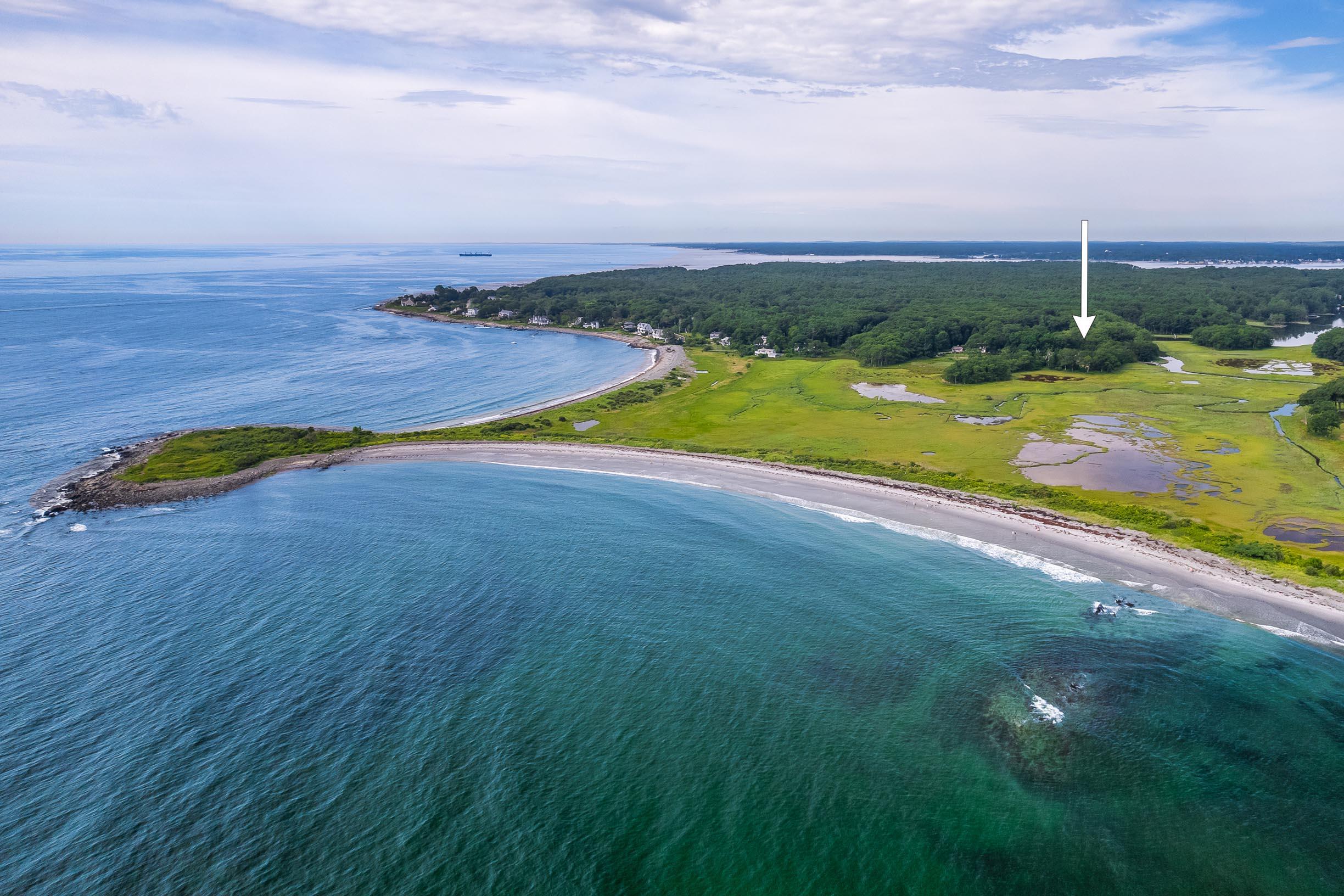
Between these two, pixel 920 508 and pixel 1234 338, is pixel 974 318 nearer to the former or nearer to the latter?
pixel 1234 338

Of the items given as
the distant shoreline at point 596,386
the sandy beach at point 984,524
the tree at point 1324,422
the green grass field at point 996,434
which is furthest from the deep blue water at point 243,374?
the tree at point 1324,422

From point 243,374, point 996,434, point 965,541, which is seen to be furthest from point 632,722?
point 243,374

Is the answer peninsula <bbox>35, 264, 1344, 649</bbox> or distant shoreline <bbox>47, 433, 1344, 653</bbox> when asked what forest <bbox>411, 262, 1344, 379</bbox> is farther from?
distant shoreline <bbox>47, 433, 1344, 653</bbox>

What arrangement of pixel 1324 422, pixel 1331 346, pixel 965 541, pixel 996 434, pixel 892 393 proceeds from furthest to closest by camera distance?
pixel 1331 346 < pixel 892 393 < pixel 996 434 < pixel 1324 422 < pixel 965 541

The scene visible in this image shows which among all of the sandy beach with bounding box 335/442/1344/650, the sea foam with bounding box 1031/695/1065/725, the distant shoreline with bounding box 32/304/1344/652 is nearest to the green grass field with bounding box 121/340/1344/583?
the distant shoreline with bounding box 32/304/1344/652

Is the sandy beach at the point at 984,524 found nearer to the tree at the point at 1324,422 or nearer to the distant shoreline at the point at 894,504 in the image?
the distant shoreline at the point at 894,504

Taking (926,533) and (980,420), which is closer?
(926,533)
